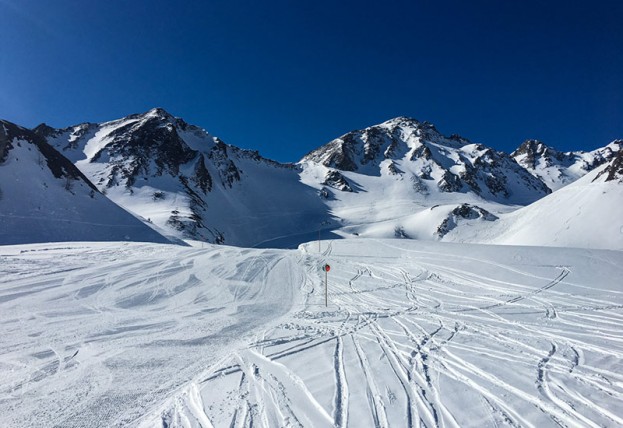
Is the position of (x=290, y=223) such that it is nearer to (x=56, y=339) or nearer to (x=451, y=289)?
(x=451, y=289)

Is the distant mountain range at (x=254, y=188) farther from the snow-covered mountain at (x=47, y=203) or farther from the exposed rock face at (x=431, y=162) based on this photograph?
the exposed rock face at (x=431, y=162)

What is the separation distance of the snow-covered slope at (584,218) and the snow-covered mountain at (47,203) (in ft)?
161

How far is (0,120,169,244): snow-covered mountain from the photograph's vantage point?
31.5 m

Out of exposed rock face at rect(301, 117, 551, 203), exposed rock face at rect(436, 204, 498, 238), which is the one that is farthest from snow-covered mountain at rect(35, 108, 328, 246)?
exposed rock face at rect(301, 117, 551, 203)

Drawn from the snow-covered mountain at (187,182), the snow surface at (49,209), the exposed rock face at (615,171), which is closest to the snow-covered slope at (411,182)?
the snow-covered mountain at (187,182)

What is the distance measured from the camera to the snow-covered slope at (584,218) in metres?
33.2

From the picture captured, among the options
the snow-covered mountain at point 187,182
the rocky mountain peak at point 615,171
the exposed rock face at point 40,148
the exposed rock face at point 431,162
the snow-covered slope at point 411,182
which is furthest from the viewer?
the exposed rock face at point 431,162

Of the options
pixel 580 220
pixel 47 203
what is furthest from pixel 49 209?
pixel 580 220

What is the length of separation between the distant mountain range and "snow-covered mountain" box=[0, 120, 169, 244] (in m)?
0.16

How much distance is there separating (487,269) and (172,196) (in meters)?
65.5

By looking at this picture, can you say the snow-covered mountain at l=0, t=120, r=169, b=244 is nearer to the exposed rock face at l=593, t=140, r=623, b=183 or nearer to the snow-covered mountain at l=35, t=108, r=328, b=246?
the snow-covered mountain at l=35, t=108, r=328, b=246

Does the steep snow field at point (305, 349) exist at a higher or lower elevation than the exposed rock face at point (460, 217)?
lower

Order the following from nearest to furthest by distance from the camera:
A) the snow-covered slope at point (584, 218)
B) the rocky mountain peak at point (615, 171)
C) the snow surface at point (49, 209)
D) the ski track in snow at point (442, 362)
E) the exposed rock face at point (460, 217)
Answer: the ski track in snow at point (442, 362)
the snow surface at point (49, 209)
the snow-covered slope at point (584, 218)
the rocky mountain peak at point (615, 171)
the exposed rock face at point (460, 217)

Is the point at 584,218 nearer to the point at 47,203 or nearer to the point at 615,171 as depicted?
the point at 615,171
